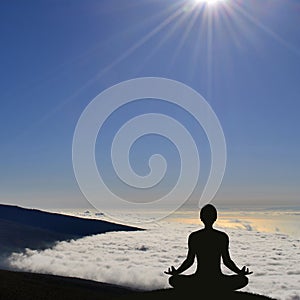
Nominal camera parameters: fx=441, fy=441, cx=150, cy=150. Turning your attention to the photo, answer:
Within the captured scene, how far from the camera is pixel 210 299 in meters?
15.3

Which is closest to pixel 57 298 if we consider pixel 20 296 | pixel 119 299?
pixel 20 296

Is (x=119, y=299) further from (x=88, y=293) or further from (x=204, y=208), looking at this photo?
(x=88, y=293)

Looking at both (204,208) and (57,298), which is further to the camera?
(57,298)

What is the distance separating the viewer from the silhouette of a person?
51.1 ft

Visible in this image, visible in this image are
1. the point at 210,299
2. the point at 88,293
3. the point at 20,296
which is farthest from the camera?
the point at 88,293

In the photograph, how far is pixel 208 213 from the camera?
15.7 metres

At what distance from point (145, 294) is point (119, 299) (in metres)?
1.04

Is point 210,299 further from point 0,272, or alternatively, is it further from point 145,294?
point 0,272

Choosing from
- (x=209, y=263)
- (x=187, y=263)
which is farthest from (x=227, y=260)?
(x=187, y=263)

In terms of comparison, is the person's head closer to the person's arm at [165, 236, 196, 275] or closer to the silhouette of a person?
the silhouette of a person

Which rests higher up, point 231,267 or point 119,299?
point 231,267

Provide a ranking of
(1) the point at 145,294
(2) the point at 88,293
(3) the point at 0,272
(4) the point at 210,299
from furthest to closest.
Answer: (2) the point at 88,293
(3) the point at 0,272
(1) the point at 145,294
(4) the point at 210,299

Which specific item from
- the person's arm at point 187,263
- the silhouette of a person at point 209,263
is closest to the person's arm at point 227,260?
the silhouette of a person at point 209,263

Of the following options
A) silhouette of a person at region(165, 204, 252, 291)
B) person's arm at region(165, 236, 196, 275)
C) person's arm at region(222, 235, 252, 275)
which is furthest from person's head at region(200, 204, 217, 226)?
person's arm at region(165, 236, 196, 275)
